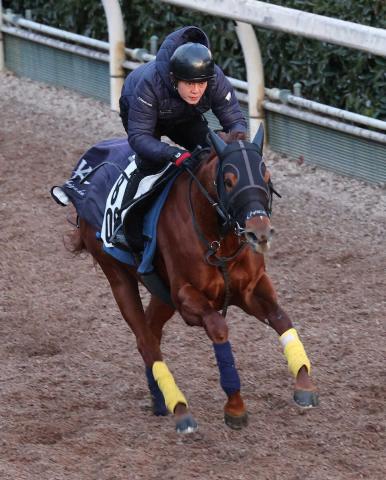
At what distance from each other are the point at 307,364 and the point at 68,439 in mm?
1264

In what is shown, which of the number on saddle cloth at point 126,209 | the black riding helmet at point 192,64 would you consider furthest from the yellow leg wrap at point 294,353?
the black riding helmet at point 192,64

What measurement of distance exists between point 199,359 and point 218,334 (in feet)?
4.68

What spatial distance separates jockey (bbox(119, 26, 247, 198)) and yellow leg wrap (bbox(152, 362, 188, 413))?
0.90 metres

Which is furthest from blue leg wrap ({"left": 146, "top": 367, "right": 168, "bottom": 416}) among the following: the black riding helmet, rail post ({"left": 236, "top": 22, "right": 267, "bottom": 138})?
rail post ({"left": 236, "top": 22, "right": 267, "bottom": 138})

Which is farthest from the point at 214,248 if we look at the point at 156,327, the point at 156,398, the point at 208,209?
the point at 156,398

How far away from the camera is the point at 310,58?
31.8 ft

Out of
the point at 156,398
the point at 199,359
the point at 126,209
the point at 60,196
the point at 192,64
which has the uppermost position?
the point at 192,64

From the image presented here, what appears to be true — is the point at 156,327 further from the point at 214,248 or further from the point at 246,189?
the point at 246,189

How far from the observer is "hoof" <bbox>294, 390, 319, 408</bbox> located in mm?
5730

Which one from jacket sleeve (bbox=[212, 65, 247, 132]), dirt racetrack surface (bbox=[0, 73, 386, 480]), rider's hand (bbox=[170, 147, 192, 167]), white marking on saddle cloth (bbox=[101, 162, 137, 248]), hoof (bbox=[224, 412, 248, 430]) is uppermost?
jacket sleeve (bbox=[212, 65, 247, 132])

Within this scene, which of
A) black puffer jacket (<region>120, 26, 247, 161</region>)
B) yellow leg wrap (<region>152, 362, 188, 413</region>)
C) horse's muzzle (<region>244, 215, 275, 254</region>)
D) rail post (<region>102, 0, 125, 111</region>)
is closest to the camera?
horse's muzzle (<region>244, 215, 275, 254</region>)

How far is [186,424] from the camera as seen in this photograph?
19.4ft

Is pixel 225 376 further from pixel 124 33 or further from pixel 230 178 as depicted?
pixel 124 33

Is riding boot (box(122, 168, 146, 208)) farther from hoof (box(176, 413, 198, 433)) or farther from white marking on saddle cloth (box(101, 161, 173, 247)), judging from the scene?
hoof (box(176, 413, 198, 433))
